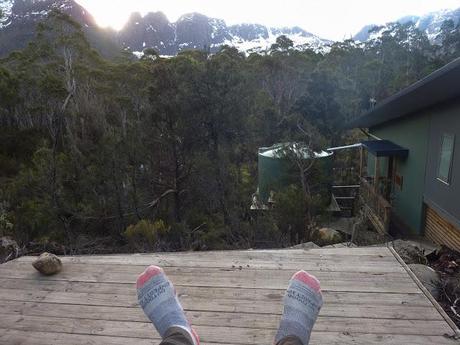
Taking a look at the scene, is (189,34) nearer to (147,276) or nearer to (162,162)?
(162,162)

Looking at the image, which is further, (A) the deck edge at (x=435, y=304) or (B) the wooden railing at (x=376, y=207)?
(B) the wooden railing at (x=376, y=207)

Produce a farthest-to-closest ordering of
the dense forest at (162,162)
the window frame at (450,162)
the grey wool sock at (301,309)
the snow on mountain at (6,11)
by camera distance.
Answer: the snow on mountain at (6,11), the dense forest at (162,162), the window frame at (450,162), the grey wool sock at (301,309)

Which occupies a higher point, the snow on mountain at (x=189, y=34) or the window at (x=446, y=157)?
the snow on mountain at (x=189, y=34)

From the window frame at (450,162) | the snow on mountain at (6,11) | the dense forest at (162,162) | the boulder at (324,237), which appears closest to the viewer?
the window frame at (450,162)

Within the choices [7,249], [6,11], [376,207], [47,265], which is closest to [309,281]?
[47,265]

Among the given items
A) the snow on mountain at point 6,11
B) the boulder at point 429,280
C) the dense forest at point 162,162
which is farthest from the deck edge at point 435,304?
the snow on mountain at point 6,11

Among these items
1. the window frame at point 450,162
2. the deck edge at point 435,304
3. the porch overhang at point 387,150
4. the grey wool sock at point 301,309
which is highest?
the grey wool sock at point 301,309

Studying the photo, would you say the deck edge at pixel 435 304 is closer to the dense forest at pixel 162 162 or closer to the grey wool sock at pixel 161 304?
the grey wool sock at pixel 161 304

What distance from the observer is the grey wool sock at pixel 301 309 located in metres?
1.71

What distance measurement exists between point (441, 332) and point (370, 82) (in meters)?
23.7

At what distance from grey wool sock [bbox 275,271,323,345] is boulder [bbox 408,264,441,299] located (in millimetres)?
1198

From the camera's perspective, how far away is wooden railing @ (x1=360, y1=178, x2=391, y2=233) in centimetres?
794

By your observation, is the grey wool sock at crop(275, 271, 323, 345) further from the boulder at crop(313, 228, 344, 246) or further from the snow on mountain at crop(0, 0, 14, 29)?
the snow on mountain at crop(0, 0, 14, 29)

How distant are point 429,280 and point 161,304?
2.09 metres
